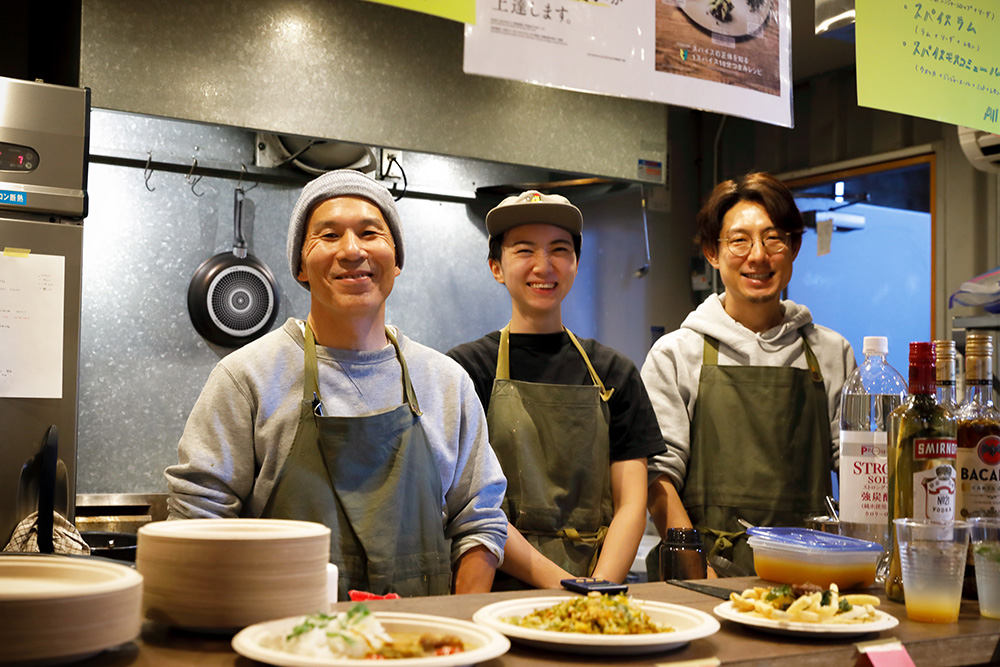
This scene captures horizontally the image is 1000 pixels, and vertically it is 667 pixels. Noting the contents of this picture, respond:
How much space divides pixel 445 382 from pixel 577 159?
1832 mm

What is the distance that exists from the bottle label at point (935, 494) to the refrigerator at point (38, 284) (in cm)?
199

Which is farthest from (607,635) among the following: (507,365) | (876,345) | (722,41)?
(507,365)

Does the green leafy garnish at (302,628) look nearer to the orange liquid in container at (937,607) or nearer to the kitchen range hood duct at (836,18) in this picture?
the orange liquid in container at (937,607)

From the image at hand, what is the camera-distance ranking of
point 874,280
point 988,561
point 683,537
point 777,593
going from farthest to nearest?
point 874,280
point 683,537
point 988,561
point 777,593

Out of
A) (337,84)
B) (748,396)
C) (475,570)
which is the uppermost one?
(337,84)

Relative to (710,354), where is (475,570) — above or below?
below

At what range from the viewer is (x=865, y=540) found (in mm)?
1665

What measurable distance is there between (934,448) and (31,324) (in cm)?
216

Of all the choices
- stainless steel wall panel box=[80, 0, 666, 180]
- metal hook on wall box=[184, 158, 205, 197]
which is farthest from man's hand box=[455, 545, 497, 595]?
metal hook on wall box=[184, 158, 205, 197]

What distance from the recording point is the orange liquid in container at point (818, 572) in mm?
1521

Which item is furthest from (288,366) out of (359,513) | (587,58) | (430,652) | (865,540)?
(865,540)

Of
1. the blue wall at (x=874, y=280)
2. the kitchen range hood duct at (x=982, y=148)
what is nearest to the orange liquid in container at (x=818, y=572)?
the kitchen range hood duct at (x=982, y=148)

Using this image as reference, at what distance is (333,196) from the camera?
1.89 metres

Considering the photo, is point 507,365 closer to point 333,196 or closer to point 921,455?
point 333,196
